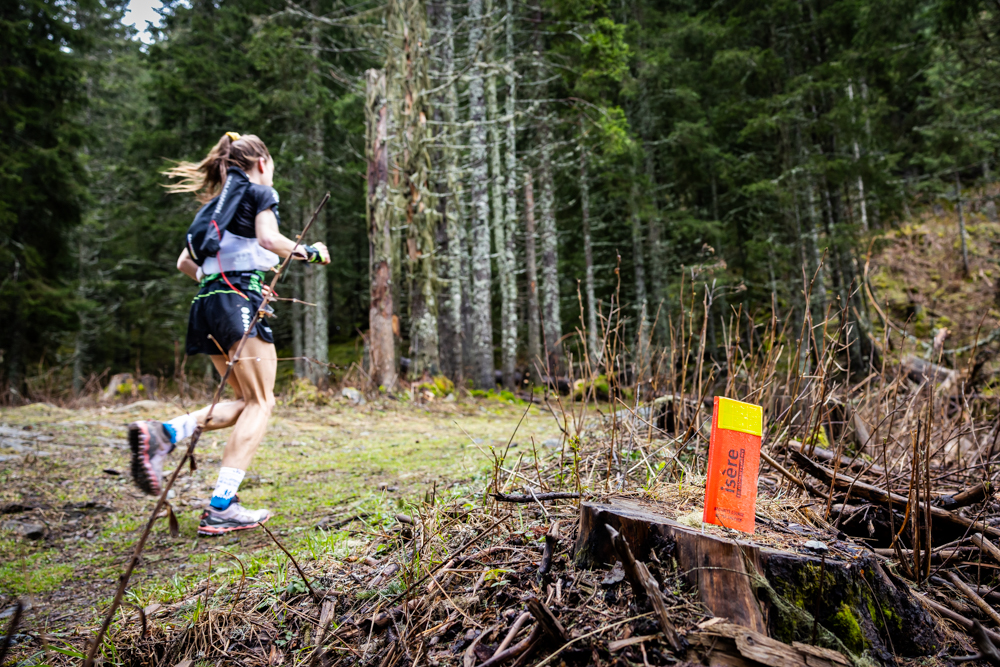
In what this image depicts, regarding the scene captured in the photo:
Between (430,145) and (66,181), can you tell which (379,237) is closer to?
(430,145)

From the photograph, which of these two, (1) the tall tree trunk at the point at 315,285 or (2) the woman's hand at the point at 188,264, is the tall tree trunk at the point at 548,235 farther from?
(2) the woman's hand at the point at 188,264

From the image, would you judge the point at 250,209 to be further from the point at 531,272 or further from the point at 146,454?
the point at 531,272

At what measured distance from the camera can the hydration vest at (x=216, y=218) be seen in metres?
2.95

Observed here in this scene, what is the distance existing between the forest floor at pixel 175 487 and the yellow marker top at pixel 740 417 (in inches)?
37.3

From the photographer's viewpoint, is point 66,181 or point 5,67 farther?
point 66,181

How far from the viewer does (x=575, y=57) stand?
1438 centimetres

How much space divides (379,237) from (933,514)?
26.8 ft

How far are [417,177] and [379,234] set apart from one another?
1.21 metres

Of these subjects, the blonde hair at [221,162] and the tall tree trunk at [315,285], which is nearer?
the blonde hair at [221,162]

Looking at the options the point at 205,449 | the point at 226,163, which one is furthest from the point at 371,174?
the point at 226,163

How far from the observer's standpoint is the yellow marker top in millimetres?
1546

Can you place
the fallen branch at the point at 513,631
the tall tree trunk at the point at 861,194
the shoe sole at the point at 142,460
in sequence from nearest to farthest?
the fallen branch at the point at 513,631 < the shoe sole at the point at 142,460 < the tall tree trunk at the point at 861,194

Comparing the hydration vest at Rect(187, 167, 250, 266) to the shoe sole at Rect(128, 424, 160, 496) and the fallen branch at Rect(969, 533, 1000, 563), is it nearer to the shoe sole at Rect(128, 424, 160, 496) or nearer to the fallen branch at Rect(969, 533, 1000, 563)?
the shoe sole at Rect(128, 424, 160, 496)

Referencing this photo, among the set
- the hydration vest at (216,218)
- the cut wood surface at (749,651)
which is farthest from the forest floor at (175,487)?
the hydration vest at (216,218)
